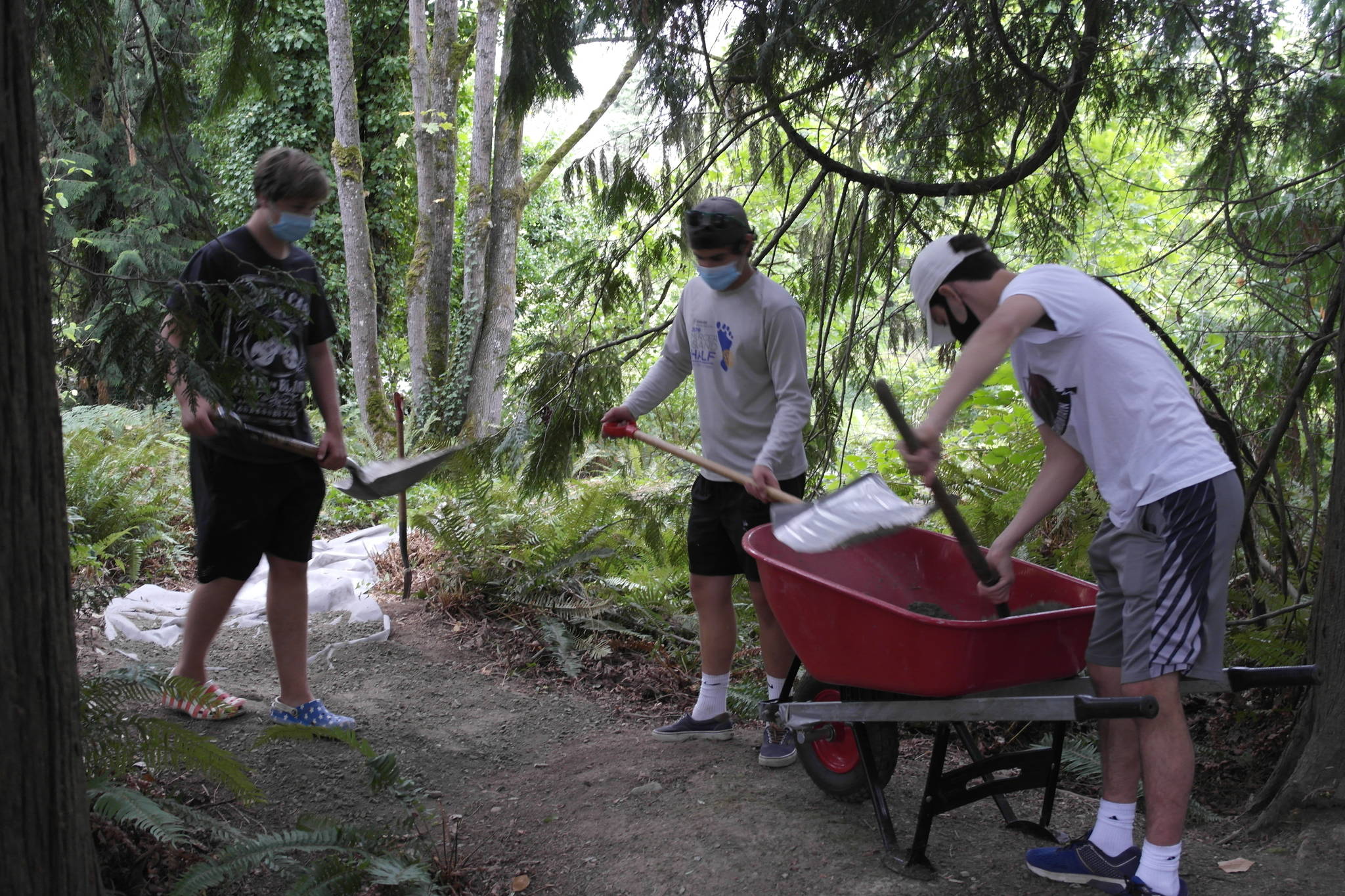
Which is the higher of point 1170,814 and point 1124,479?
point 1124,479

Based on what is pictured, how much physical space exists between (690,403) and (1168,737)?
329 inches

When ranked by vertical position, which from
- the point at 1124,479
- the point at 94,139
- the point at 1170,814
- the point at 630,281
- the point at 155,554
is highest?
the point at 94,139

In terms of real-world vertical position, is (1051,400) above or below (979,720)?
above

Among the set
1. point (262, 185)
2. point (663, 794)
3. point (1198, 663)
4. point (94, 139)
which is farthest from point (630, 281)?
point (94, 139)

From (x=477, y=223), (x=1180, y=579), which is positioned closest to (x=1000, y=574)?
(x=1180, y=579)

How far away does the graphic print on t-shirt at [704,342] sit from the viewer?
3586mm

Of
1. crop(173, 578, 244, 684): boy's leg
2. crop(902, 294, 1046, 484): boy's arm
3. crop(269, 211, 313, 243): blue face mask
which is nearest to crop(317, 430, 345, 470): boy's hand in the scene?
crop(173, 578, 244, 684): boy's leg

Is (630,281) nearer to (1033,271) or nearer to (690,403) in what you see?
Result: (1033,271)

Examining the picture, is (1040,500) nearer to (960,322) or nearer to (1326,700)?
(960,322)

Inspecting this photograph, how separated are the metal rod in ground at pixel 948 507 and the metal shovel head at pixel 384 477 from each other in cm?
221

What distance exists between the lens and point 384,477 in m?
3.96

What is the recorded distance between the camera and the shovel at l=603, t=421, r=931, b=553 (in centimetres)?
264

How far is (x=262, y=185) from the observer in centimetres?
327

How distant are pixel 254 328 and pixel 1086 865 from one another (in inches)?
103
